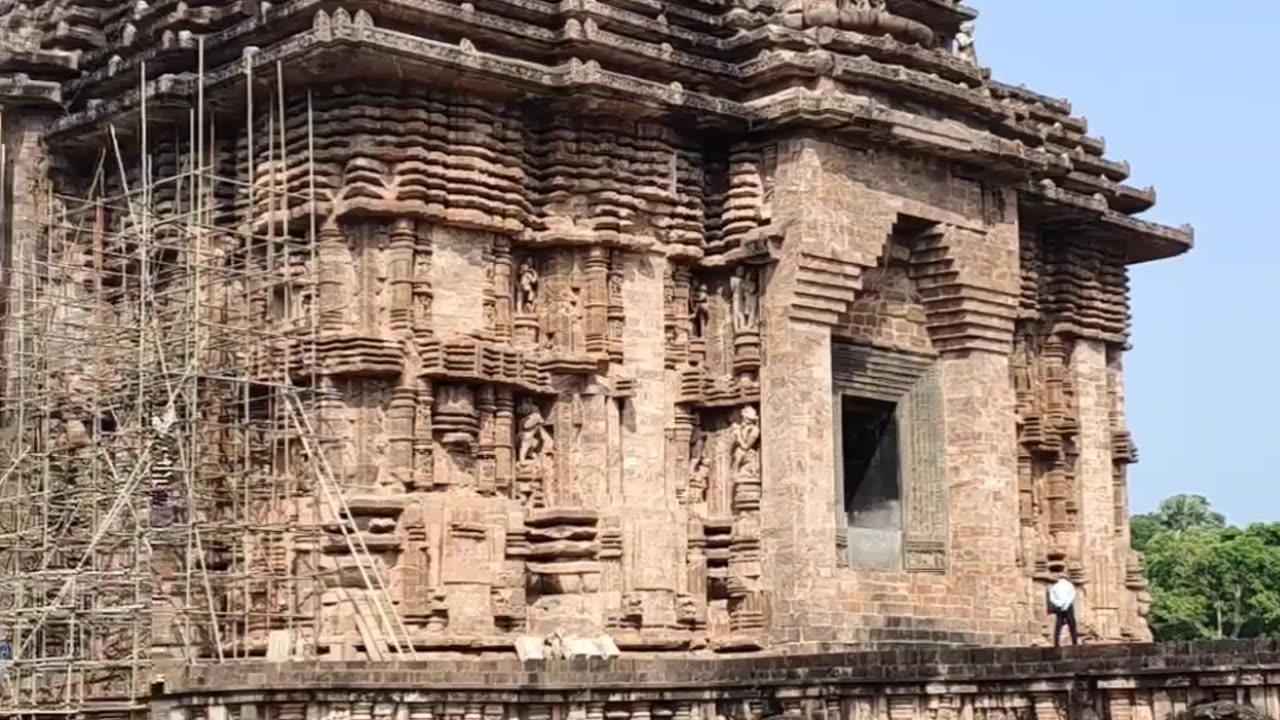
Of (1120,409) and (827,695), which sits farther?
(1120,409)

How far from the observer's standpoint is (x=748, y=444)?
2216cm

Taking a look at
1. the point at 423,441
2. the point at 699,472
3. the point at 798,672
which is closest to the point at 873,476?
the point at 699,472

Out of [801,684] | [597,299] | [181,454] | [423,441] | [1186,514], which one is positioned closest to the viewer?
[801,684]

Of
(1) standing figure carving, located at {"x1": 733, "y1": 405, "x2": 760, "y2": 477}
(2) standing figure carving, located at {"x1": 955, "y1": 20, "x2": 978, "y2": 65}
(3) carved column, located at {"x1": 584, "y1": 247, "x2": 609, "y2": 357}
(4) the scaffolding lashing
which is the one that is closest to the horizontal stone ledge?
(4) the scaffolding lashing

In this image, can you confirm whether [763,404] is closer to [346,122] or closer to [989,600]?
[989,600]

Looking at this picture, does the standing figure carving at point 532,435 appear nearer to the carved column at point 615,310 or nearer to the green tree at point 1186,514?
the carved column at point 615,310

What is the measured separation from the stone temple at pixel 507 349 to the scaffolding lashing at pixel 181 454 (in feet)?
0.19

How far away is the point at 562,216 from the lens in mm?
21594

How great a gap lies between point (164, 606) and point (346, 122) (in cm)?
515

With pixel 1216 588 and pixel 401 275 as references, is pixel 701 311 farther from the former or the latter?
pixel 1216 588

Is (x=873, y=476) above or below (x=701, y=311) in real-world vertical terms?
below

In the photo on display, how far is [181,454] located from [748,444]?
613 centimetres

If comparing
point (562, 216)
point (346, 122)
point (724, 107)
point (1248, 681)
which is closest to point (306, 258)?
point (346, 122)

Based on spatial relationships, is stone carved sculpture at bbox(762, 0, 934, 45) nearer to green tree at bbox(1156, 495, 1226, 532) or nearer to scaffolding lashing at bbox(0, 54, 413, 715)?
scaffolding lashing at bbox(0, 54, 413, 715)
